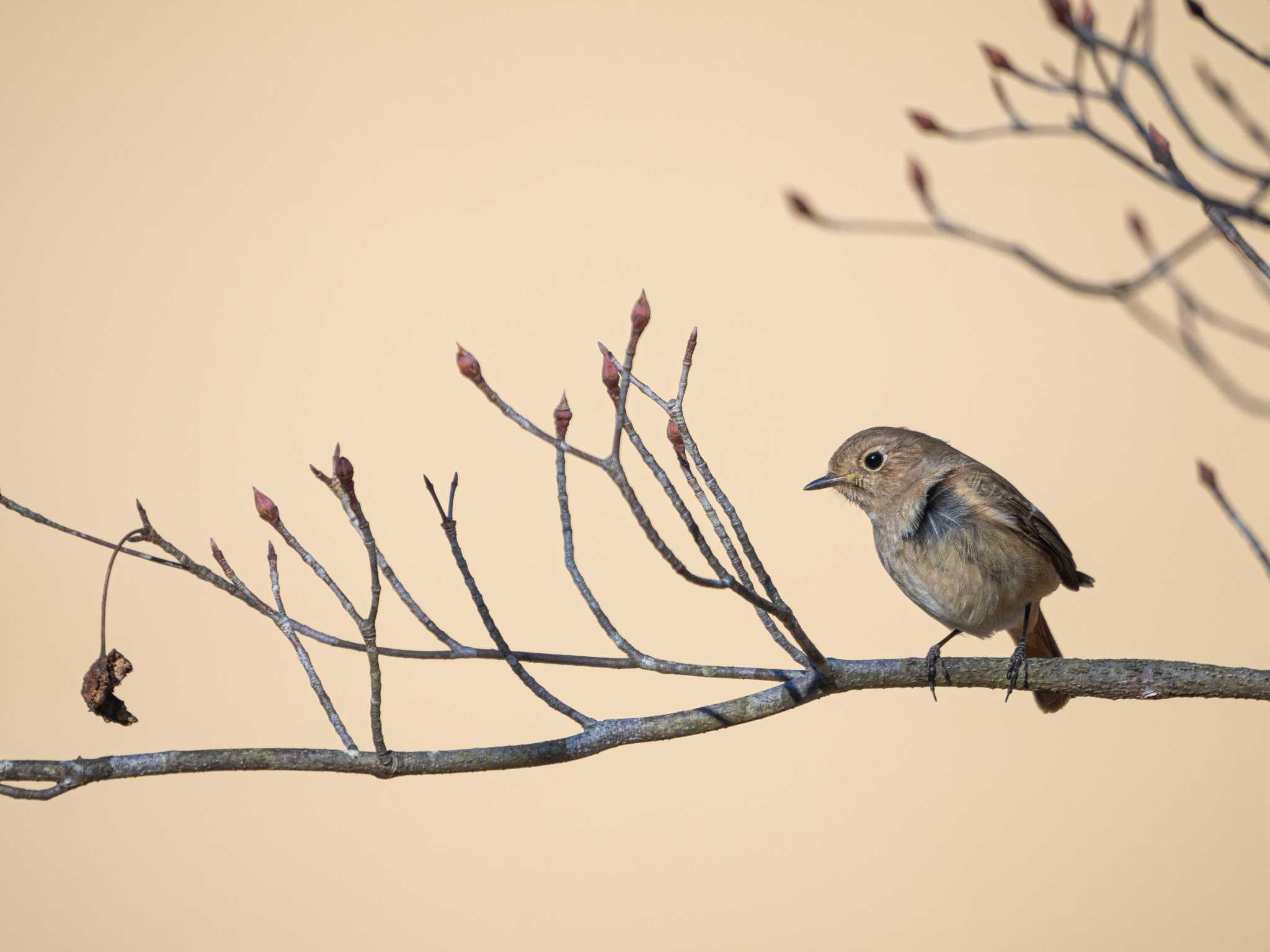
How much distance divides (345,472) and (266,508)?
230 millimetres

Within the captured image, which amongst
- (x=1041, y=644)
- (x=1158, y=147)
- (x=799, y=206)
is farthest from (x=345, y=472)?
(x=1041, y=644)

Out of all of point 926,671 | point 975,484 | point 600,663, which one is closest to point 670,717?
point 600,663

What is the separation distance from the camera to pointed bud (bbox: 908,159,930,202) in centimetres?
140

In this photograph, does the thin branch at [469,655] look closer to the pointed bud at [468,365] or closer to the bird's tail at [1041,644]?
the pointed bud at [468,365]

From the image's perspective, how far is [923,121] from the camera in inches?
57.8

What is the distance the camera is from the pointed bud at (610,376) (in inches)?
61.9

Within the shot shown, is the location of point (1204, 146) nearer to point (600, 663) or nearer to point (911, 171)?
point (911, 171)

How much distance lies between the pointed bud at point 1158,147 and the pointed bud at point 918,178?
9.1 inches

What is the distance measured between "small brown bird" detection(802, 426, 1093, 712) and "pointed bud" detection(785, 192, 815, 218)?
133 centimetres

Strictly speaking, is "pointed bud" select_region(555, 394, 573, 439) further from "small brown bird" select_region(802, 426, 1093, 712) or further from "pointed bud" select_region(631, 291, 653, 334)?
"small brown bird" select_region(802, 426, 1093, 712)

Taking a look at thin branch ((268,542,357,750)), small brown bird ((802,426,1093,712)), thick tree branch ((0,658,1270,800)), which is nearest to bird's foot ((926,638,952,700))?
thick tree branch ((0,658,1270,800))

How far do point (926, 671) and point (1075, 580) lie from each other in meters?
1.04

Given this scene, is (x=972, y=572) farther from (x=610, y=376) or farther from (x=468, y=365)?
(x=468, y=365)

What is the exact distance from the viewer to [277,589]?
1.82m
